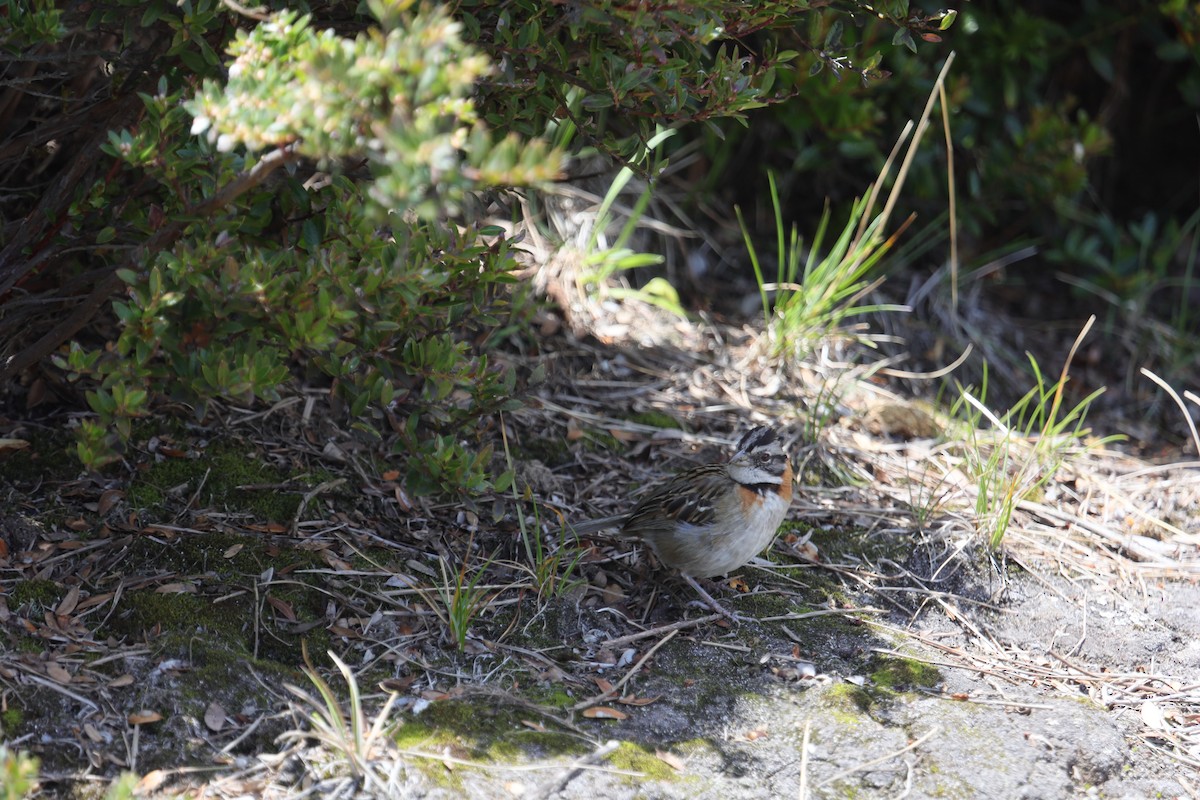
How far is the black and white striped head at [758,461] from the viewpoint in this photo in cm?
438

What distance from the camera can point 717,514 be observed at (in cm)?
418

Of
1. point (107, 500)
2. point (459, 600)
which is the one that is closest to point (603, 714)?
point (459, 600)

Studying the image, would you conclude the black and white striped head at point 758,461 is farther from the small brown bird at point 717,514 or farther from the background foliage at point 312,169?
the background foliage at point 312,169

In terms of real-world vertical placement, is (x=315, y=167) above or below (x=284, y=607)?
above

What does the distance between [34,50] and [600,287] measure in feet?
10.4

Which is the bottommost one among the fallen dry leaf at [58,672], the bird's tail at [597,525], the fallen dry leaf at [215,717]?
the bird's tail at [597,525]

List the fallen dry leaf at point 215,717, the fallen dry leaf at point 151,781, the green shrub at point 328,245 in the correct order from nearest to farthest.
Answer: the green shrub at point 328,245
the fallen dry leaf at point 151,781
the fallen dry leaf at point 215,717

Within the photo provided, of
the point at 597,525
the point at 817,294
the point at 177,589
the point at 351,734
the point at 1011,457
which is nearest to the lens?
the point at 351,734

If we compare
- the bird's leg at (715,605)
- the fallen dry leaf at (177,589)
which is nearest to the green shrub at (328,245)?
the fallen dry leaf at (177,589)

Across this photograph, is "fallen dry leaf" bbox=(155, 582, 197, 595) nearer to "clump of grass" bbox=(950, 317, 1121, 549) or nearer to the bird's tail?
the bird's tail

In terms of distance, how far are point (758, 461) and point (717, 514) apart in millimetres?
342

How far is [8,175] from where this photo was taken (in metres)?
4.05

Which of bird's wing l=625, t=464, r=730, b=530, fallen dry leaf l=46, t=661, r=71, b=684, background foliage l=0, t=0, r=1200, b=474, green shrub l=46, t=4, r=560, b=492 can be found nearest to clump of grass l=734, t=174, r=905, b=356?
background foliage l=0, t=0, r=1200, b=474

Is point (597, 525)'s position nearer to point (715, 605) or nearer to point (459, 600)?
point (715, 605)
